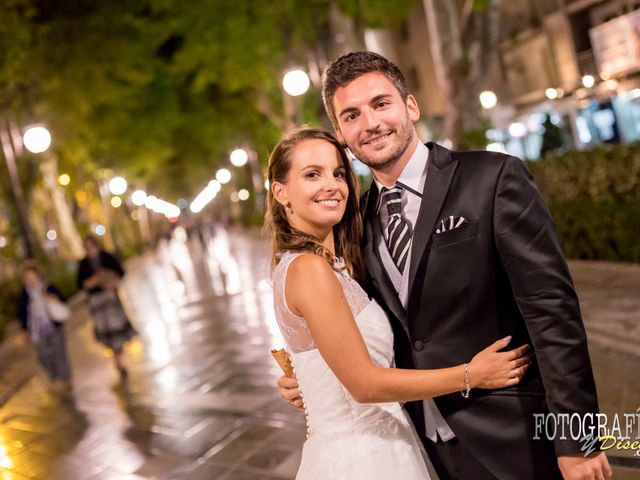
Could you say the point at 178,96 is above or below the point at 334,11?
above

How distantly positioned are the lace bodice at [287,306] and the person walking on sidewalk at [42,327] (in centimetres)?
835

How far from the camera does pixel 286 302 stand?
2.25m

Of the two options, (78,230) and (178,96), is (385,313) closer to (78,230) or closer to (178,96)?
(78,230)

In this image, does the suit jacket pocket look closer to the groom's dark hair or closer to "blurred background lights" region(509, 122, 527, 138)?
the groom's dark hair

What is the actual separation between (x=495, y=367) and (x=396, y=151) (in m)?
0.82

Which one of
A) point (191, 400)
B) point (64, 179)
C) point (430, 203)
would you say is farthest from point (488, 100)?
point (430, 203)

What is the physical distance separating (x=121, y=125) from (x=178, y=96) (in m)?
9.30

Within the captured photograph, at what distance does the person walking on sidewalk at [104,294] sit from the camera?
32.1 feet

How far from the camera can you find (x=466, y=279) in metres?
2.11

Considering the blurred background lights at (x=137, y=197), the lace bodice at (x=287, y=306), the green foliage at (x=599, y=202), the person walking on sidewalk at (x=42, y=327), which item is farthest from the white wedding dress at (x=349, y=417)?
the blurred background lights at (x=137, y=197)

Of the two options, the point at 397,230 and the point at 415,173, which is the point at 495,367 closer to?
the point at 397,230

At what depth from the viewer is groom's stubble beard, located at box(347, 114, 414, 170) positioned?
7.43 ft

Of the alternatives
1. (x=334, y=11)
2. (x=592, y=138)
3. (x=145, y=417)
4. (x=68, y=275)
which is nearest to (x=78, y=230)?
(x=68, y=275)

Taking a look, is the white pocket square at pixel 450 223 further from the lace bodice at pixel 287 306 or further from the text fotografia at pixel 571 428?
the text fotografia at pixel 571 428
